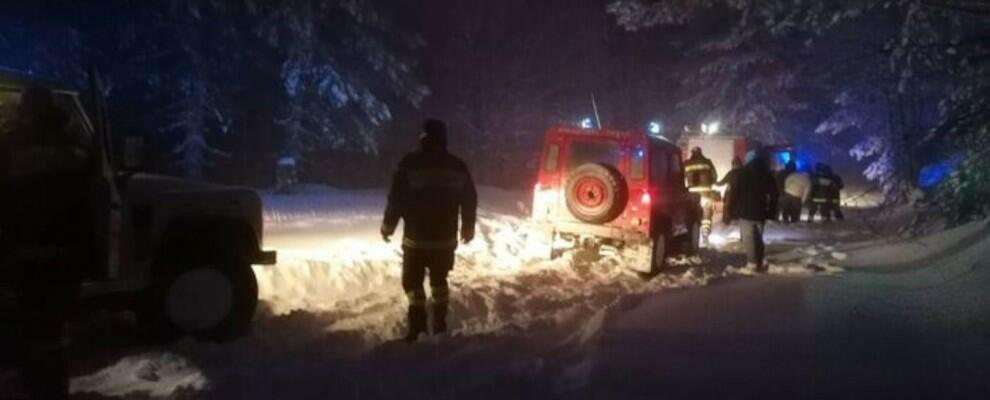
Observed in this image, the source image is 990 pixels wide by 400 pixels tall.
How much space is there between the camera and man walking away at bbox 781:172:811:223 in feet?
74.5

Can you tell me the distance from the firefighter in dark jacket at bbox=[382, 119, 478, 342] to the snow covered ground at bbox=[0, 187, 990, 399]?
401 mm

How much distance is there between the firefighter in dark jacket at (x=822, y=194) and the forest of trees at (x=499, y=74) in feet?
3.92

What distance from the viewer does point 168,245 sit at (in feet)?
24.0

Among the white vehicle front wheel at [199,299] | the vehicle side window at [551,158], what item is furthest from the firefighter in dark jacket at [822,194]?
the white vehicle front wheel at [199,299]

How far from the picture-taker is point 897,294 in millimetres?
8617

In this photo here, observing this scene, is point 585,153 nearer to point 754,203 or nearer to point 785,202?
point 754,203

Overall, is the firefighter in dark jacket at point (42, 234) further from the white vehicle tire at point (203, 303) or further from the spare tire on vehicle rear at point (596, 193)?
the spare tire on vehicle rear at point (596, 193)

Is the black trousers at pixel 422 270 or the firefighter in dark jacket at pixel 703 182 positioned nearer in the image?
the black trousers at pixel 422 270

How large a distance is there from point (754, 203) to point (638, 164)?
1537mm

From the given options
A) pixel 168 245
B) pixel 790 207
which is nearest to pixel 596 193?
pixel 168 245

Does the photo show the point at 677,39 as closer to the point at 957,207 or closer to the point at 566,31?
the point at 566,31

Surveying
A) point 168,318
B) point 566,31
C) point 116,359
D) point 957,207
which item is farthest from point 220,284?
point 566,31

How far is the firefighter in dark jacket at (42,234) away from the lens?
5.18m

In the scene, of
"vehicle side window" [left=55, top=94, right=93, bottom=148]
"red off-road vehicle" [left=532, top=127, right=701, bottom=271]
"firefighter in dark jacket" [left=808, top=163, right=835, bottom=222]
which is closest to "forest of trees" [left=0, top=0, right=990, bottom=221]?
"firefighter in dark jacket" [left=808, top=163, right=835, bottom=222]
